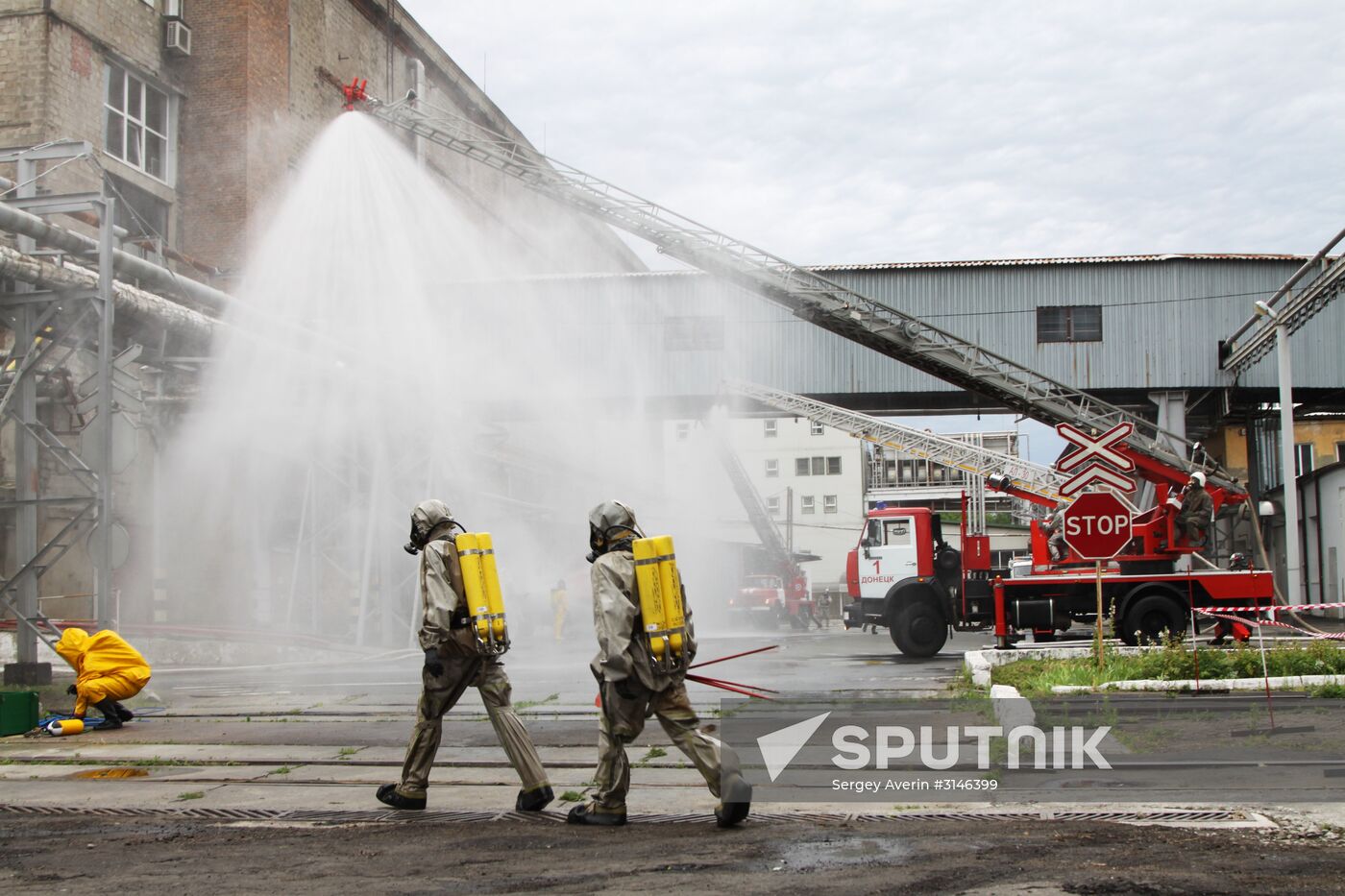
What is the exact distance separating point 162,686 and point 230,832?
10698 mm

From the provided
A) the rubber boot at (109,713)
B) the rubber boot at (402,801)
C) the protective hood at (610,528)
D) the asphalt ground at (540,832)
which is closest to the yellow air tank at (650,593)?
the protective hood at (610,528)

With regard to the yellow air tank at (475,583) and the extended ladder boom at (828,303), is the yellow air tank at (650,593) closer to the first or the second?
the yellow air tank at (475,583)

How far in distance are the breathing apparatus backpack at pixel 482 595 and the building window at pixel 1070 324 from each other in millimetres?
→ 26407

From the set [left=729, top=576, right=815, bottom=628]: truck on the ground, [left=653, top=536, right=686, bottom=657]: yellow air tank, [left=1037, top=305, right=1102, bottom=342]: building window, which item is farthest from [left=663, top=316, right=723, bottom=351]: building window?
[left=653, top=536, right=686, bottom=657]: yellow air tank

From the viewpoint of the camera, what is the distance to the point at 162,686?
15516 millimetres

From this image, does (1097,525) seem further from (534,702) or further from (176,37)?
(176,37)

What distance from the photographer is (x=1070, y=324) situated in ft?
100.0

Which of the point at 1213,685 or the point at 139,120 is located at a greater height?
the point at 139,120

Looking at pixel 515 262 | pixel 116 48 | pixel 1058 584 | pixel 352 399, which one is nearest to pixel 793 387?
pixel 515 262

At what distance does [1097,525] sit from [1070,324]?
1822 cm

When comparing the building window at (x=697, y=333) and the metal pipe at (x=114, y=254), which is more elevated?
the building window at (x=697, y=333)

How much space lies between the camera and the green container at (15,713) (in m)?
10.1

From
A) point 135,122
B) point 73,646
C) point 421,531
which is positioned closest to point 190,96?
point 135,122

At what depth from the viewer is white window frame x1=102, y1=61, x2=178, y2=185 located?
27.3 metres
